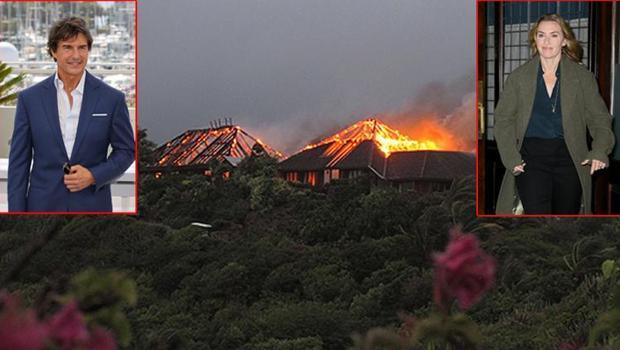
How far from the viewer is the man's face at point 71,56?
14.3 ft

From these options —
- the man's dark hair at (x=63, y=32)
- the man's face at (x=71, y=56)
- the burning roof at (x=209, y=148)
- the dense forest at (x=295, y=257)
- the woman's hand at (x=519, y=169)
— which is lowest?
the dense forest at (x=295, y=257)

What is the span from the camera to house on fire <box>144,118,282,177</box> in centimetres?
543

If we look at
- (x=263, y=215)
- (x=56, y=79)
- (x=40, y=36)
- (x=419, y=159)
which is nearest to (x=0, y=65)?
(x=40, y=36)

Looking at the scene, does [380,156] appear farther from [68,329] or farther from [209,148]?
[68,329]

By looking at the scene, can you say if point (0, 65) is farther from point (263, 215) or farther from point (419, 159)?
point (419, 159)

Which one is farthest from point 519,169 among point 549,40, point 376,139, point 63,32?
point 63,32

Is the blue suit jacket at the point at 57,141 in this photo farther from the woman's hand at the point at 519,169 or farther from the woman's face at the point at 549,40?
the woman's face at the point at 549,40

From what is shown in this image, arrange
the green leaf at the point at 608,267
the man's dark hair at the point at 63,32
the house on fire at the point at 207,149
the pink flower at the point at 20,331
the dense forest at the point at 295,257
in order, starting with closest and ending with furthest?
the pink flower at the point at 20,331
the man's dark hair at the point at 63,32
the green leaf at the point at 608,267
the dense forest at the point at 295,257
the house on fire at the point at 207,149

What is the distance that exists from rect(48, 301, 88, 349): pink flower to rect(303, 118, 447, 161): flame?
5058 millimetres

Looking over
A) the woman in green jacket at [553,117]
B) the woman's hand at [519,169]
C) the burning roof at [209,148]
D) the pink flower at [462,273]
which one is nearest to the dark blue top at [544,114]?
the woman in green jacket at [553,117]

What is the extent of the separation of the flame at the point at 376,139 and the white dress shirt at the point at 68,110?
149cm

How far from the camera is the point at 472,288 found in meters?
0.48

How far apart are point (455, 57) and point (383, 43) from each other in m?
0.36

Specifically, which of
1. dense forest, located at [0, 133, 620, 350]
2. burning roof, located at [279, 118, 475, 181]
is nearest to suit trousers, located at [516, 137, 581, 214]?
dense forest, located at [0, 133, 620, 350]
